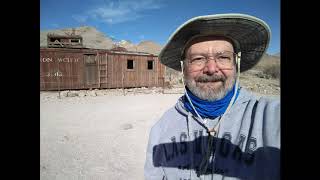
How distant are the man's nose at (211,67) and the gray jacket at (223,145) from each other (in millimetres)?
206

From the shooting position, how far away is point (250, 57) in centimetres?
212

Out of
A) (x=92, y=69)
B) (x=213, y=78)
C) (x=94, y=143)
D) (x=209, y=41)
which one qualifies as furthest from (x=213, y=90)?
(x=92, y=69)

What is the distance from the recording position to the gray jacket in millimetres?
1440

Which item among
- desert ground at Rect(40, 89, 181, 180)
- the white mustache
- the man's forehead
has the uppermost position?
the man's forehead

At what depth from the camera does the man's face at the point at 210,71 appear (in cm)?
181

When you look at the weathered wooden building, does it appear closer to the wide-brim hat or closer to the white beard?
the wide-brim hat

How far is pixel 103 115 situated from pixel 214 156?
237 inches

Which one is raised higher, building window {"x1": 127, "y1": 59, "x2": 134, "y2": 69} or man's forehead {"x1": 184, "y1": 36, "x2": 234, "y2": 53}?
building window {"x1": 127, "y1": 59, "x2": 134, "y2": 69}

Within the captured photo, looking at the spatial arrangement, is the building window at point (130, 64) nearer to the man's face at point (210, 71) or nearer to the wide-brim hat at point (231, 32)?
the wide-brim hat at point (231, 32)

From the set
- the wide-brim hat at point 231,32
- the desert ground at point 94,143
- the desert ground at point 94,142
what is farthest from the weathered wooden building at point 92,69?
the wide-brim hat at point 231,32

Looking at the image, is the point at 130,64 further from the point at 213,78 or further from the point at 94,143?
the point at 213,78

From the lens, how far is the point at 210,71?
1.81 m

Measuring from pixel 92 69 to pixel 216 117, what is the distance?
1241 centimetres

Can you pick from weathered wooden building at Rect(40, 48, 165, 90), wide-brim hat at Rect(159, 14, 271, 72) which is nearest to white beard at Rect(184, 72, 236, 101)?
wide-brim hat at Rect(159, 14, 271, 72)
